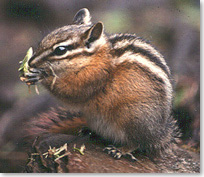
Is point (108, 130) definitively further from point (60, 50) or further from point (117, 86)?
point (60, 50)

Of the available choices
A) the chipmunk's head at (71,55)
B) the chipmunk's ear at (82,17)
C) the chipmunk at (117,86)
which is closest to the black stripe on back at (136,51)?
the chipmunk at (117,86)

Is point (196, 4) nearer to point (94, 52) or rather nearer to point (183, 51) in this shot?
point (183, 51)

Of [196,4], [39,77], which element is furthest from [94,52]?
[196,4]

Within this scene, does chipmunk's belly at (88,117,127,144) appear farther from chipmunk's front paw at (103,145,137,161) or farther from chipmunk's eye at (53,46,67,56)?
chipmunk's eye at (53,46,67,56)

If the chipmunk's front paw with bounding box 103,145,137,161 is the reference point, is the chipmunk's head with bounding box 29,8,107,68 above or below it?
above

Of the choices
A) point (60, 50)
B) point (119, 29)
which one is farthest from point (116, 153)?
point (119, 29)

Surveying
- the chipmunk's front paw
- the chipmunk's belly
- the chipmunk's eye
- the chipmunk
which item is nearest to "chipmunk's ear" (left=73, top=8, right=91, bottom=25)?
the chipmunk

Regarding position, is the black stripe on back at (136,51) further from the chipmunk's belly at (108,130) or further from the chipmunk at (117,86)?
the chipmunk's belly at (108,130)
